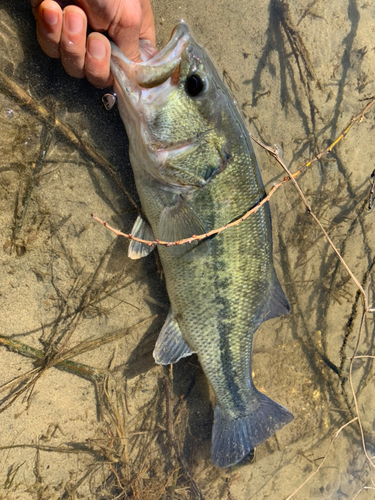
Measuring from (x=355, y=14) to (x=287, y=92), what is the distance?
1077 millimetres

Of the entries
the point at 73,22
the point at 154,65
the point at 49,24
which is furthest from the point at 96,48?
the point at 154,65

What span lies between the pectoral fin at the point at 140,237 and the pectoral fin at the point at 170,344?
0.55 metres

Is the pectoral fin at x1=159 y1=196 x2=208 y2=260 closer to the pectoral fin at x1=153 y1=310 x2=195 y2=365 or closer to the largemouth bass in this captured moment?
the largemouth bass

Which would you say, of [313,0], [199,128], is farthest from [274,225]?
[313,0]

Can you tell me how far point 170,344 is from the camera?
8.30 feet

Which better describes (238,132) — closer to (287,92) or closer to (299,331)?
(287,92)

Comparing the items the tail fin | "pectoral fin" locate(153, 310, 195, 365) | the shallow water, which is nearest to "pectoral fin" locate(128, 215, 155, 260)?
the shallow water

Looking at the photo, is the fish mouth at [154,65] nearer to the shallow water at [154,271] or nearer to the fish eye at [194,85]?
the fish eye at [194,85]

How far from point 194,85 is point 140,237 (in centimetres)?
112

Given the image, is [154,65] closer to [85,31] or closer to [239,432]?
[85,31]

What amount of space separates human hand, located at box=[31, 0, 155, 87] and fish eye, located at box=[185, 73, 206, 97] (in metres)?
0.45

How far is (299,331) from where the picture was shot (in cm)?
346

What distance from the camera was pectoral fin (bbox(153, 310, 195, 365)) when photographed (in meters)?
2.52

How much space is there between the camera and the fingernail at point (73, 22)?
5.81ft
